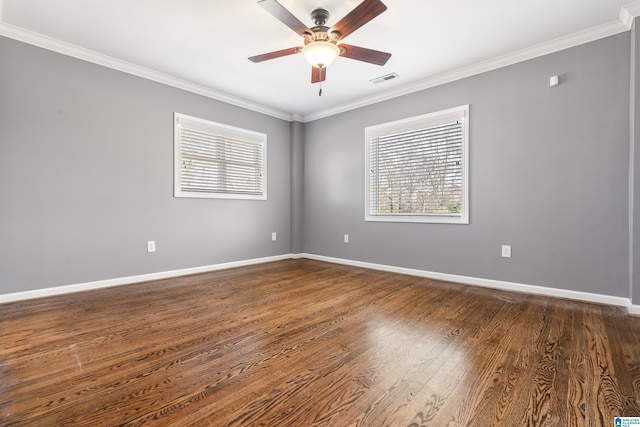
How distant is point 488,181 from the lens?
3283 mm

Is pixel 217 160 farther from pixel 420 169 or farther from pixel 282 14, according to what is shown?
pixel 420 169

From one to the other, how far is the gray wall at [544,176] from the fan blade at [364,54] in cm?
146

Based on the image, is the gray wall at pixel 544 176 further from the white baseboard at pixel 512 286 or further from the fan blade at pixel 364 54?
the fan blade at pixel 364 54

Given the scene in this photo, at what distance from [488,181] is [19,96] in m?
4.80

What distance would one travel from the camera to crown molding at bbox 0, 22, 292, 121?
106 inches

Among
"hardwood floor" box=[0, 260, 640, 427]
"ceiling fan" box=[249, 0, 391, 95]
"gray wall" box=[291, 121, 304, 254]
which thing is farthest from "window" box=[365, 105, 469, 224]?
"ceiling fan" box=[249, 0, 391, 95]

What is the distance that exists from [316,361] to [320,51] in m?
2.28

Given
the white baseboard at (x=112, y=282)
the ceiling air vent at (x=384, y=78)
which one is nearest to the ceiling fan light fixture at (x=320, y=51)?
the ceiling air vent at (x=384, y=78)

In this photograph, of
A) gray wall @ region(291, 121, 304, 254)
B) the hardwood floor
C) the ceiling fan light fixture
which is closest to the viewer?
the hardwood floor

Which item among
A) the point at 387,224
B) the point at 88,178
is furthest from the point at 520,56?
the point at 88,178

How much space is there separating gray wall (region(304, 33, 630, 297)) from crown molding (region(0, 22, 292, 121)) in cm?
246

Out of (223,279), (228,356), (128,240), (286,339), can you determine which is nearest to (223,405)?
(228,356)

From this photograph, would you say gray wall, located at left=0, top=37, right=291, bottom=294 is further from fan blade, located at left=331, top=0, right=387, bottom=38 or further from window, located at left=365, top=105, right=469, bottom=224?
fan blade, located at left=331, top=0, right=387, bottom=38

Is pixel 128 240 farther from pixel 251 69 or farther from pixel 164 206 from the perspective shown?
pixel 251 69
